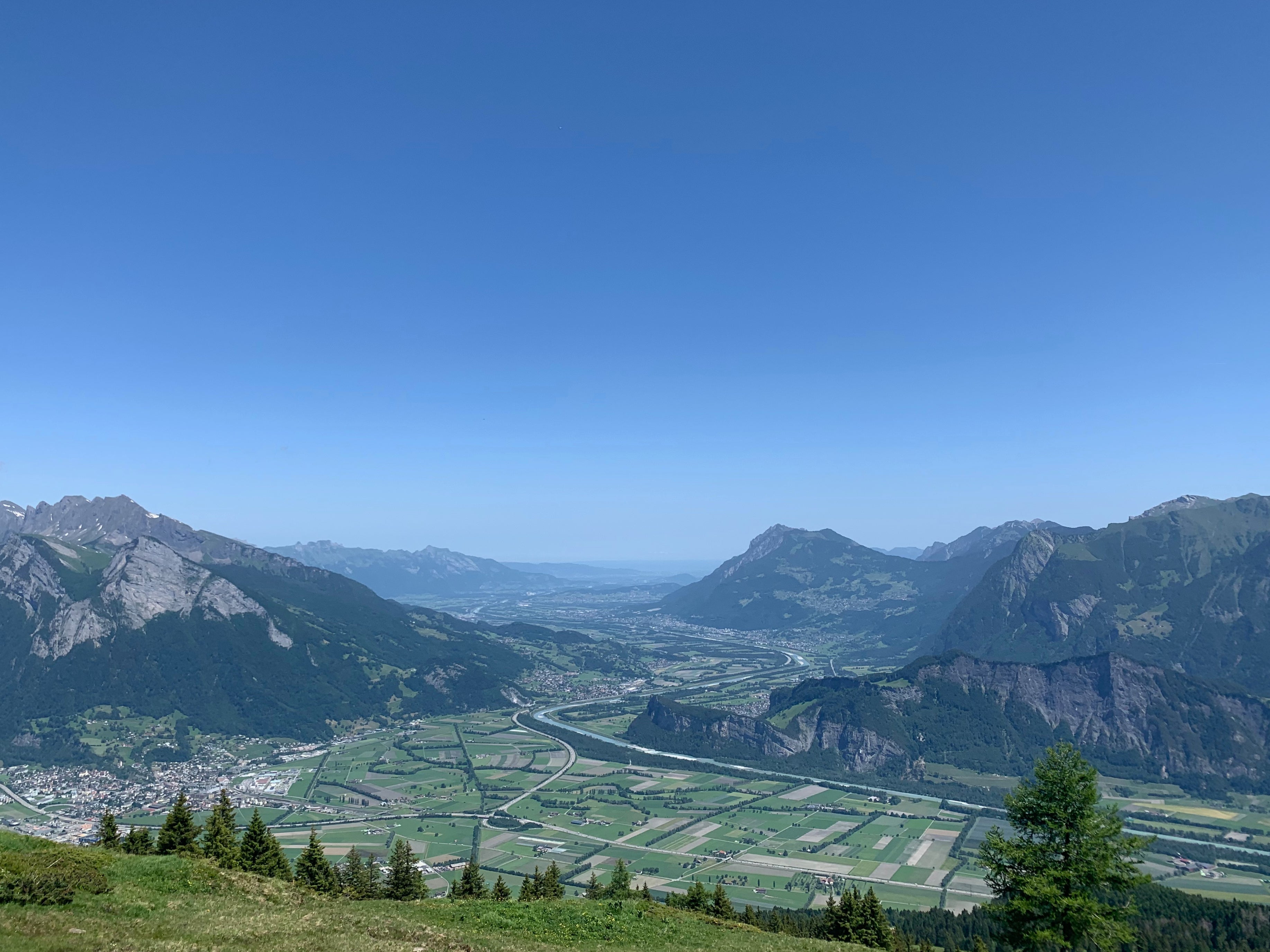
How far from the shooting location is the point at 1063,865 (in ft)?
126

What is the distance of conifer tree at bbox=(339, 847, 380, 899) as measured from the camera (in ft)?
240

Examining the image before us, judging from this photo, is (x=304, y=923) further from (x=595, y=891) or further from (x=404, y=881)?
(x=595, y=891)

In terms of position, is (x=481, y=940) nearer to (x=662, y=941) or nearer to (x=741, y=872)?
(x=662, y=941)

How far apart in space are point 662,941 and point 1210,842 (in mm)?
220382

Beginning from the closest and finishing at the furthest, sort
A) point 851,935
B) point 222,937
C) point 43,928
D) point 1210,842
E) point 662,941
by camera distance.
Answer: point 43,928 < point 222,937 < point 662,941 < point 851,935 < point 1210,842

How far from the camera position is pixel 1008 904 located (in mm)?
38656

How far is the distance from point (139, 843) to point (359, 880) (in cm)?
2745

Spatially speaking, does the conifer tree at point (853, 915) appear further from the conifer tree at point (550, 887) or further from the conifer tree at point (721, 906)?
the conifer tree at point (550, 887)

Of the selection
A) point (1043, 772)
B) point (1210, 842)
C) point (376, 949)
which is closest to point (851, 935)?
point (1043, 772)

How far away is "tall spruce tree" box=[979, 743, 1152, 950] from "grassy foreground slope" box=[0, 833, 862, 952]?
10.1 meters

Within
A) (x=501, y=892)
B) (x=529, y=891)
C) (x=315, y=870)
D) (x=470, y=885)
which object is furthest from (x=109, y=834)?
(x=529, y=891)

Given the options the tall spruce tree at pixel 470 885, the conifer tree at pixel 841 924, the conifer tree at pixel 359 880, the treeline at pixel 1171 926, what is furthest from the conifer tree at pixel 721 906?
the conifer tree at pixel 359 880

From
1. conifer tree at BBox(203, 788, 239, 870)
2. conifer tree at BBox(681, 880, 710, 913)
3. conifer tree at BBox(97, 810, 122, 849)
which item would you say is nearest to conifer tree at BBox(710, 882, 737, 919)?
conifer tree at BBox(681, 880, 710, 913)

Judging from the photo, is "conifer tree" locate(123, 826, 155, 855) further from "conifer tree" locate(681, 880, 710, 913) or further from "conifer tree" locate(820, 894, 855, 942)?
"conifer tree" locate(820, 894, 855, 942)
